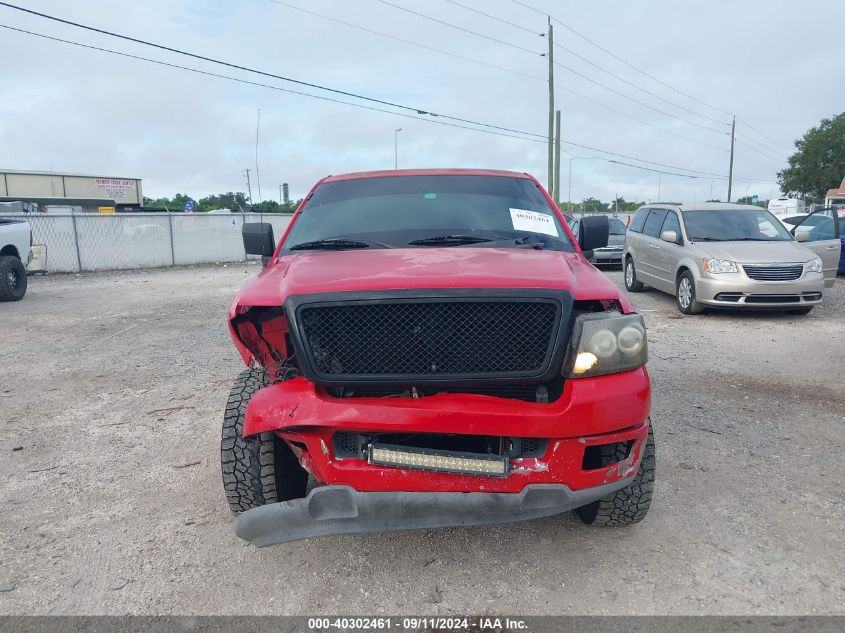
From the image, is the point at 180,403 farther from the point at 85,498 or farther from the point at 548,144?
the point at 548,144

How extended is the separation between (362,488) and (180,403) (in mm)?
3275

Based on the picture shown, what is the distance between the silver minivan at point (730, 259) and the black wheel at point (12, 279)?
1170cm

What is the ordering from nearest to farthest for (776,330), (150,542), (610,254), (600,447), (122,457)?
(600,447)
(150,542)
(122,457)
(776,330)
(610,254)

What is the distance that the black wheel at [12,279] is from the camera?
11.4 metres

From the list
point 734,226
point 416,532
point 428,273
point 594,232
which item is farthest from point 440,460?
point 734,226

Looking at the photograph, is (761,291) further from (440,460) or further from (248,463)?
(248,463)

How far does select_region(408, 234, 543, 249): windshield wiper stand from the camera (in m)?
3.37

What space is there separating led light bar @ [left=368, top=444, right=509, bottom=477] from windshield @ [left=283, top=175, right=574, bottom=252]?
4.28 ft

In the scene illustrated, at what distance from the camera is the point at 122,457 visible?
4.05 metres

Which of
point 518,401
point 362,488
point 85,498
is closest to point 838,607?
point 518,401

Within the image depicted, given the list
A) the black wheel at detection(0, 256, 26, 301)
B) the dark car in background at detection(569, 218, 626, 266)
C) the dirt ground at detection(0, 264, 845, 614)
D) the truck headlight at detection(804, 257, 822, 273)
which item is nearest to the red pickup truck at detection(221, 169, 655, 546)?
the dirt ground at detection(0, 264, 845, 614)

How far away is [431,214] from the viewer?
3729 millimetres

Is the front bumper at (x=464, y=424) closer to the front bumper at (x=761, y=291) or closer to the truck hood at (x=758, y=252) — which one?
the front bumper at (x=761, y=291)

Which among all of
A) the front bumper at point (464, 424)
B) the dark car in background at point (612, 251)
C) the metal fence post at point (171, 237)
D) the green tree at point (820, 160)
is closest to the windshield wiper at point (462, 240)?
the front bumper at point (464, 424)
